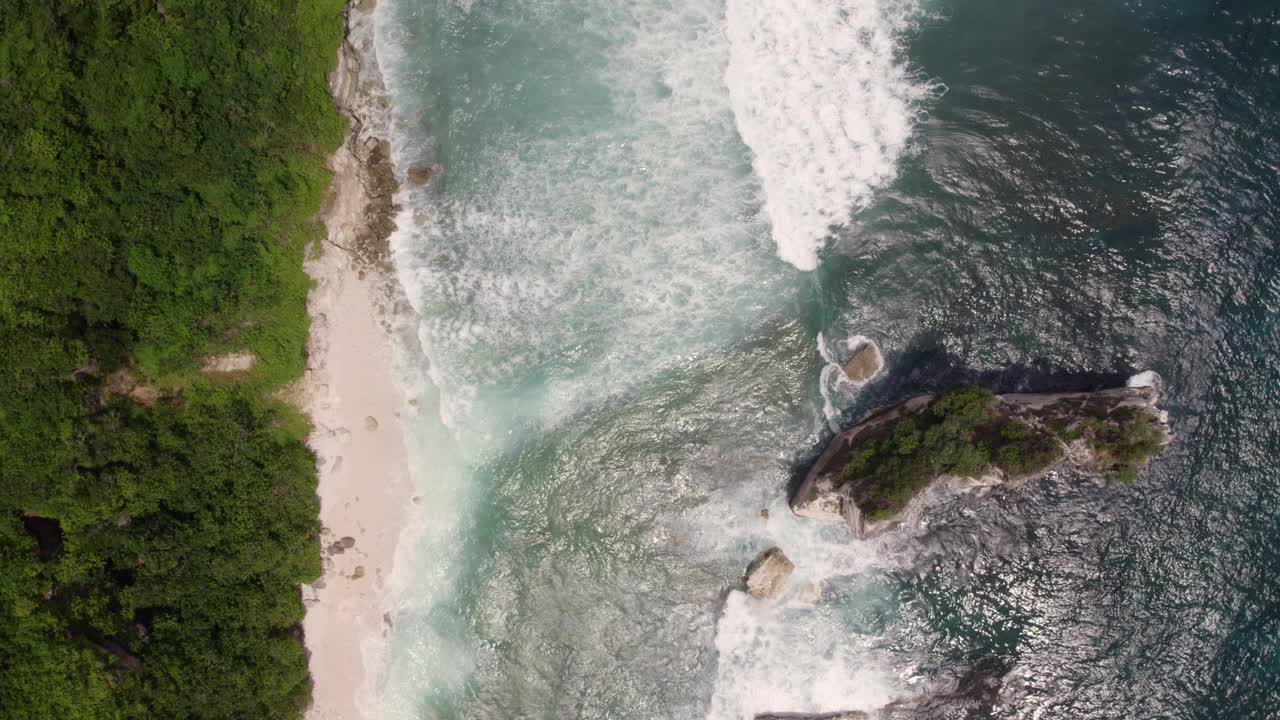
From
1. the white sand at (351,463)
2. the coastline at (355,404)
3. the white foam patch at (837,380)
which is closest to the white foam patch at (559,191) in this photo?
the coastline at (355,404)

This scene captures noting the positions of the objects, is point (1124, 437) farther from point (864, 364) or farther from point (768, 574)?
point (768, 574)

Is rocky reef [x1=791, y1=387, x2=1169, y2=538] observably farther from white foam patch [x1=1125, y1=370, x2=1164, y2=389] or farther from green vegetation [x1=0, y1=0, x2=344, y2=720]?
green vegetation [x1=0, y1=0, x2=344, y2=720]

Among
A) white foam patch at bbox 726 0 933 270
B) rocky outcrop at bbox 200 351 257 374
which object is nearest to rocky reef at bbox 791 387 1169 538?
white foam patch at bbox 726 0 933 270

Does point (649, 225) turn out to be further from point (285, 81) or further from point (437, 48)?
point (285, 81)

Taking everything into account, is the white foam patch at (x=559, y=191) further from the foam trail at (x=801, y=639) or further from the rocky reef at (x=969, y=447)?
the foam trail at (x=801, y=639)

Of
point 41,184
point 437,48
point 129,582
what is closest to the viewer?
point 41,184

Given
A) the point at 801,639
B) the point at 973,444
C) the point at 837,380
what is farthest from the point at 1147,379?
the point at 801,639

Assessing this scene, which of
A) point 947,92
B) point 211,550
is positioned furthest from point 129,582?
point 947,92
